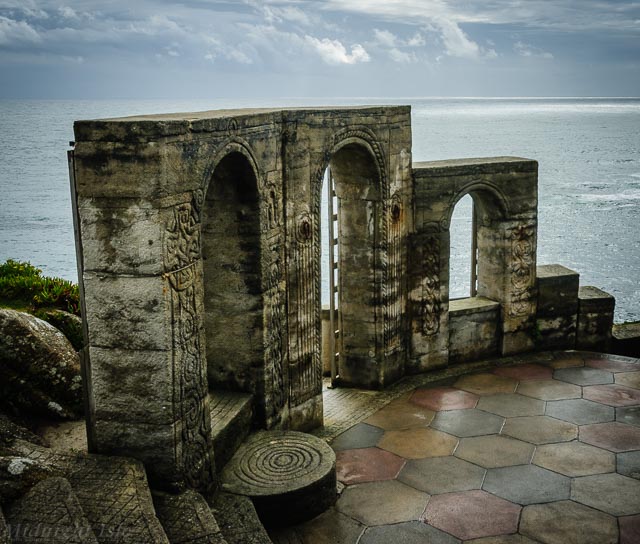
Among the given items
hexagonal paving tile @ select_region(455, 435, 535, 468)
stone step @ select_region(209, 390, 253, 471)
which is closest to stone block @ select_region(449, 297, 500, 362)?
hexagonal paving tile @ select_region(455, 435, 535, 468)

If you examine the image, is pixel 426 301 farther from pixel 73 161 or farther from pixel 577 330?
pixel 73 161

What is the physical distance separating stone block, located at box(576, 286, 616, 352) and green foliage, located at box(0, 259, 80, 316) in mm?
6577

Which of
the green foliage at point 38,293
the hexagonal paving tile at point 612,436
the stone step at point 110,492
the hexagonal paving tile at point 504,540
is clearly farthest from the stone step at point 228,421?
the hexagonal paving tile at point 612,436

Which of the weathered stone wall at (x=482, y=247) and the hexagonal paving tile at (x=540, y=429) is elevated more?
the weathered stone wall at (x=482, y=247)

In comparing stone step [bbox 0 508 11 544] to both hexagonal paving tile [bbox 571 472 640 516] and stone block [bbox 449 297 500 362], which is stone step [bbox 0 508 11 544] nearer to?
hexagonal paving tile [bbox 571 472 640 516]

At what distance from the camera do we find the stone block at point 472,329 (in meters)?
10.0

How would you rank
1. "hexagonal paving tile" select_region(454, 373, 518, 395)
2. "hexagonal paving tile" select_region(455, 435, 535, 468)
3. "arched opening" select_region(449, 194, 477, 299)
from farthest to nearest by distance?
"arched opening" select_region(449, 194, 477, 299) < "hexagonal paving tile" select_region(454, 373, 518, 395) < "hexagonal paving tile" select_region(455, 435, 535, 468)

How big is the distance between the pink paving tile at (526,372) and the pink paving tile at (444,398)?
2.81 feet

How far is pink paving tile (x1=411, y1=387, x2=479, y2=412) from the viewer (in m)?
8.77

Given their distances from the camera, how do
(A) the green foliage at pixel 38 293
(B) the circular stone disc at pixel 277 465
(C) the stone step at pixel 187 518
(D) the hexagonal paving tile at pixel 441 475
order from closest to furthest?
(C) the stone step at pixel 187 518, (B) the circular stone disc at pixel 277 465, (D) the hexagonal paving tile at pixel 441 475, (A) the green foliage at pixel 38 293

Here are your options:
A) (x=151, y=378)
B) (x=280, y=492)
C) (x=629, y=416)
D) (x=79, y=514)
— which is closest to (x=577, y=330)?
(x=629, y=416)

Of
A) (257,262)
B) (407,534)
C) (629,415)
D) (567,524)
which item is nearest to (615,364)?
(629,415)

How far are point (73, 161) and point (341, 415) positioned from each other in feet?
14.9

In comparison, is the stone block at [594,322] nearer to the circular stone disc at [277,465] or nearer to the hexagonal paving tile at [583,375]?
the hexagonal paving tile at [583,375]
